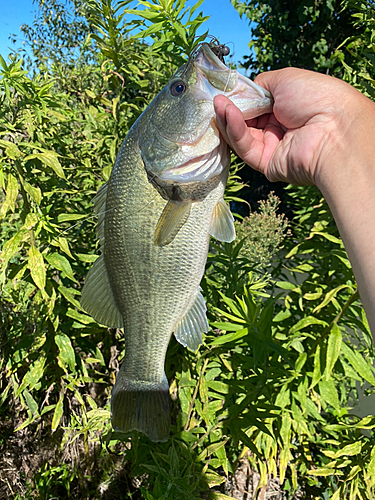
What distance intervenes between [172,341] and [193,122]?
1.03 meters

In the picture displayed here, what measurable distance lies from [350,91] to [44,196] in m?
1.24

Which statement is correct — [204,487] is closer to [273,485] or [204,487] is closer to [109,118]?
[273,485]

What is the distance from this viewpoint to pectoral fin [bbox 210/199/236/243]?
1148 millimetres

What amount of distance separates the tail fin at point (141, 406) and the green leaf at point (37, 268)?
471 millimetres

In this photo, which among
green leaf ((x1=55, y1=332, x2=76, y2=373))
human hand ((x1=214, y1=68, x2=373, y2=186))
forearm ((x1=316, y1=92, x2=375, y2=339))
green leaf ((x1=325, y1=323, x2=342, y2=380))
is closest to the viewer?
forearm ((x1=316, y1=92, x2=375, y2=339))

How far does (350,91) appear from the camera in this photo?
1.10 m

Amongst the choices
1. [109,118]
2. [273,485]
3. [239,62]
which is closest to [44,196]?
[109,118]

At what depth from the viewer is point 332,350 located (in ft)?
5.17

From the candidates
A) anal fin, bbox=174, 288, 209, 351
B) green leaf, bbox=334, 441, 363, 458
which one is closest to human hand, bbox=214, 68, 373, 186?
anal fin, bbox=174, 288, 209, 351

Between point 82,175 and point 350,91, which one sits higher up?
point 82,175

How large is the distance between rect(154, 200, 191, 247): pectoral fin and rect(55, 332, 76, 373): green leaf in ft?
2.69

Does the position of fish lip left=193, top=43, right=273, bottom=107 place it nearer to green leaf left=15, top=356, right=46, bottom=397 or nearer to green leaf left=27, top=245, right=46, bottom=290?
green leaf left=27, top=245, right=46, bottom=290

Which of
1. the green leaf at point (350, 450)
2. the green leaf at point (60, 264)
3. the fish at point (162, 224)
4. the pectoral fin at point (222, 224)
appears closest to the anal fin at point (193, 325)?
the fish at point (162, 224)

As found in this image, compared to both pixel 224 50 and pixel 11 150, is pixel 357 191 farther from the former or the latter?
pixel 11 150
